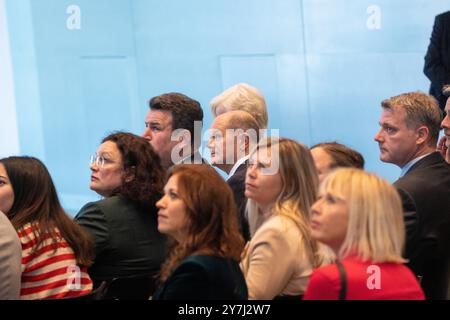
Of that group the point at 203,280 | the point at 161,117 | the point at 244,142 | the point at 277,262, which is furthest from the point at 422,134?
the point at 203,280

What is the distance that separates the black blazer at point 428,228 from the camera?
3.69m

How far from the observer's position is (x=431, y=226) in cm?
377

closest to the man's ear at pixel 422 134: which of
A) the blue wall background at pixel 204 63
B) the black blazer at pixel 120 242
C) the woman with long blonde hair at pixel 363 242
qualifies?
the black blazer at pixel 120 242

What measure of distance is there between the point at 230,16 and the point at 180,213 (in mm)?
4660

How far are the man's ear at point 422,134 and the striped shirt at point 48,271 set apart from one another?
169 cm

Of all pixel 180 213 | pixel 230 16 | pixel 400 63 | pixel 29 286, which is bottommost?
pixel 29 286

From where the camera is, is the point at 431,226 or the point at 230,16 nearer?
the point at 431,226

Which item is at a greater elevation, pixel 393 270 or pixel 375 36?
pixel 375 36

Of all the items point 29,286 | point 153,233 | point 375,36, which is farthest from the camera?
point 375,36

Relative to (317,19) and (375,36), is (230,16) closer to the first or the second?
(317,19)

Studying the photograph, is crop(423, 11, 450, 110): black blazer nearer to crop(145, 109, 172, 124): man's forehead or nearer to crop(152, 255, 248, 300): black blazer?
crop(145, 109, 172, 124): man's forehead

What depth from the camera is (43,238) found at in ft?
11.9

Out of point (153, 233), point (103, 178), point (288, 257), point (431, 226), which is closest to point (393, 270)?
point (288, 257)

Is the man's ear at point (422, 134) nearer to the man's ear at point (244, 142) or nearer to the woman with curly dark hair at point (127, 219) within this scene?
the man's ear at point (244, 142)
